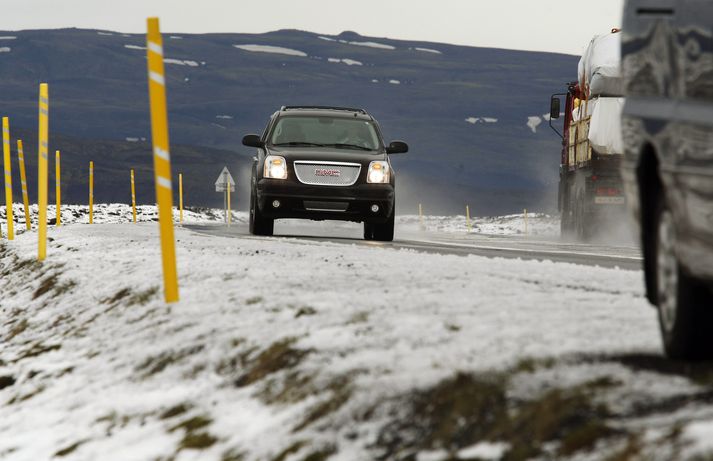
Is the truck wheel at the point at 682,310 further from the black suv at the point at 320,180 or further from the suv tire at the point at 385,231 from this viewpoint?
the suv tire at the point at 385,231

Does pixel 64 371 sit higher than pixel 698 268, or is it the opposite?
pixel 698 268

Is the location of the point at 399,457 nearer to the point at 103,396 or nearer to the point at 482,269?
the point at 103,396

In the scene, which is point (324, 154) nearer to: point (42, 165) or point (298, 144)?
point (298, 144)

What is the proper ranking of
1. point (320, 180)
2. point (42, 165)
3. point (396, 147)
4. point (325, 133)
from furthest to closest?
point (325, 133) → point (396, 147) → point (320, 180) → point (42, 165)

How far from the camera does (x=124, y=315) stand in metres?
9.41

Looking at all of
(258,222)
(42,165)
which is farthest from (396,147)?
(42,165)

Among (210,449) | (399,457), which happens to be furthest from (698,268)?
(210,449)

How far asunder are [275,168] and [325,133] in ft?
4.41

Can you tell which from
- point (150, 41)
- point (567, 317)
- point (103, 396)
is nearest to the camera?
point (567, 317)

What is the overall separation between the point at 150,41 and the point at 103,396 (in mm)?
2824

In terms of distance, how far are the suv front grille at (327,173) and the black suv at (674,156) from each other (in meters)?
12.7

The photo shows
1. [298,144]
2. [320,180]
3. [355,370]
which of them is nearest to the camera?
[355,370]

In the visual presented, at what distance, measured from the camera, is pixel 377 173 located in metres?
18.8

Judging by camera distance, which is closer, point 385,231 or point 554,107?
point 385,231
